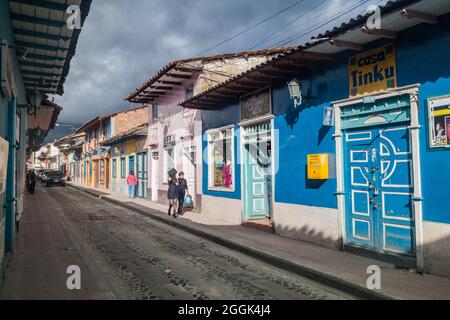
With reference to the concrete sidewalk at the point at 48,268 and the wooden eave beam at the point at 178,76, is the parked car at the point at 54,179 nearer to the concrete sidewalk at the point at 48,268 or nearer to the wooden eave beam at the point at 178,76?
the wooden eave beam at the point at 178,76

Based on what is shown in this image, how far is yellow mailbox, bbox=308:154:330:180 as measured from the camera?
829 centimetres

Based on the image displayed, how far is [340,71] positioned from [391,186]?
256cm

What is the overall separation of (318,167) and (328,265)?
2.28 meters

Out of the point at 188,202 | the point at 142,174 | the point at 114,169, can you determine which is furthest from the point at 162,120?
the point at 114,169

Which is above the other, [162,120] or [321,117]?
[162,120]

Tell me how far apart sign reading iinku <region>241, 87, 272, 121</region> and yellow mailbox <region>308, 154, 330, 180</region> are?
240cm

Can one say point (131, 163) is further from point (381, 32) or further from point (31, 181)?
point (381, 32)

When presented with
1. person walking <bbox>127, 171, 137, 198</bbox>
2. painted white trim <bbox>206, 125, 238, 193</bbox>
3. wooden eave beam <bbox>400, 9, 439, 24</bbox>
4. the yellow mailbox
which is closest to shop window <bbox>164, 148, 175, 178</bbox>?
painted white trim <bbox>206, 125, 238, 193</bbox>

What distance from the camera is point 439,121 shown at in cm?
609
